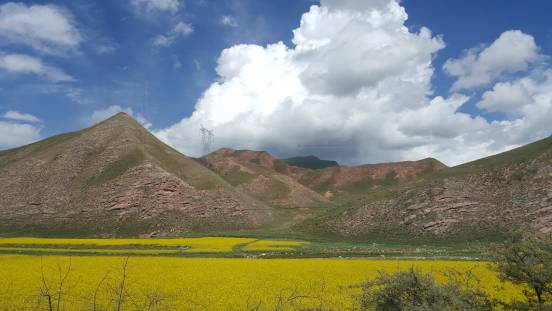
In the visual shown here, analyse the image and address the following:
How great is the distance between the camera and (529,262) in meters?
11.9

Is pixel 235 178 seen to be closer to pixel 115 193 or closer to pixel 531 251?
pixel 115 193

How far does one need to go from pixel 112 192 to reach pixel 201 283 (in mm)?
70367

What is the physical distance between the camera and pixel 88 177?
91312 mm

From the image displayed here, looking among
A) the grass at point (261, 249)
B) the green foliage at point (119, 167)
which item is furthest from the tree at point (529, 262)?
the green foliage at point (119, 167)

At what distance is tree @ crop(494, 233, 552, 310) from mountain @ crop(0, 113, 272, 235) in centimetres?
7172

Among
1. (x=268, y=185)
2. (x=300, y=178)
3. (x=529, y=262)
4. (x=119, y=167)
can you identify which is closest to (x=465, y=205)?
(x=529, y=262)

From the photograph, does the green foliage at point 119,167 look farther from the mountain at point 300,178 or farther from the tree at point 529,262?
the tree at point 529,262

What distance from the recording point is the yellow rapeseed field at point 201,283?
59.8ft

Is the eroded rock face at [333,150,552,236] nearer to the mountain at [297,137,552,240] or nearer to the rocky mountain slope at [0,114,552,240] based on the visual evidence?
the mountain at [297,137,552,240]

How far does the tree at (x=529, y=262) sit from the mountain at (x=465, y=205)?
4614 centimetres

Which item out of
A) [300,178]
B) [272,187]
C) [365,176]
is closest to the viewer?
[272,187]

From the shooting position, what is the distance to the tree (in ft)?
38.2

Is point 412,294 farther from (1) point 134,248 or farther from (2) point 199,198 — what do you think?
(2) point 199,198

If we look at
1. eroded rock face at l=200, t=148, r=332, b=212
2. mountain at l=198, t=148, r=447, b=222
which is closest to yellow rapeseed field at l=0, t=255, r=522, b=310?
mountain at l=198, t=148, r=447, b=222
